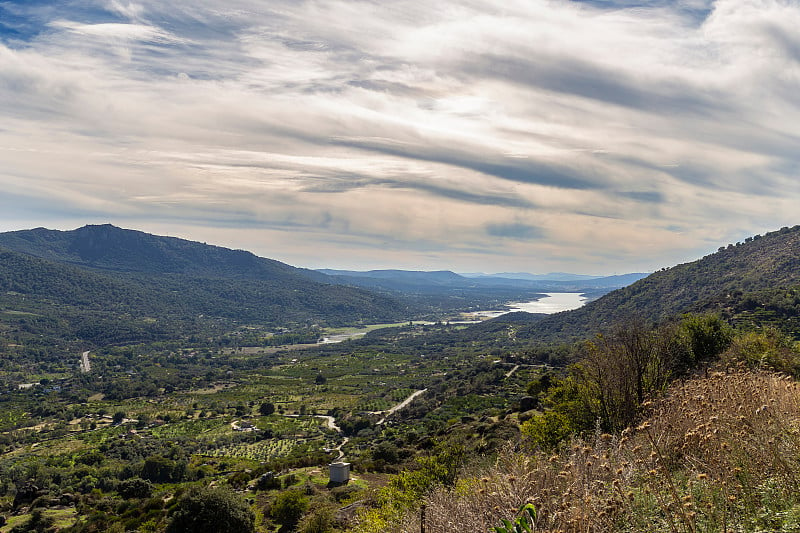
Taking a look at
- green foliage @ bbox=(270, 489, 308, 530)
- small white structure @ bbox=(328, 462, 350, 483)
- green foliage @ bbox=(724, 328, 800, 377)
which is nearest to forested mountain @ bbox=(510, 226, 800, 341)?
green foliage @ bbox=(724, 328, 800, 377)

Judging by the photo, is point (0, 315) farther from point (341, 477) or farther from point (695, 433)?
point (695, 433)

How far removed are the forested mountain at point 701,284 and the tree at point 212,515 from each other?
3249 inches

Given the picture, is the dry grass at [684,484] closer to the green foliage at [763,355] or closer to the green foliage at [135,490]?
the green foliage at [763,355]

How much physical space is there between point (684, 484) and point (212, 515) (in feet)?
63.2

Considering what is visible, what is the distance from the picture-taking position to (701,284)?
381ft

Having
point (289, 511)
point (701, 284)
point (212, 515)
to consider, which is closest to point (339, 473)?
point (289, 511)

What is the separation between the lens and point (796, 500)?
4488mm

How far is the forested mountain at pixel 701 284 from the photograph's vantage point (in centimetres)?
9444

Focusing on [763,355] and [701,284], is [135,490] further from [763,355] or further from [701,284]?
[701,284]

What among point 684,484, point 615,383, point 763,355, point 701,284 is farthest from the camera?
point 701,284

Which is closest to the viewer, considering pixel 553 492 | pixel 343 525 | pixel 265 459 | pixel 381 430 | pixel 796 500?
pixel 796 500

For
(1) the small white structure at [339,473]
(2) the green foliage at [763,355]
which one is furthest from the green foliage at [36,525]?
(2) the green foliage at [763,355]

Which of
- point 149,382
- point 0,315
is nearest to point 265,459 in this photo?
point 149,382

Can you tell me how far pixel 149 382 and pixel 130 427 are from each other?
55.6 m
